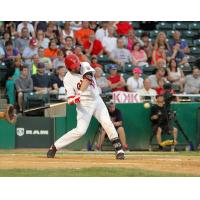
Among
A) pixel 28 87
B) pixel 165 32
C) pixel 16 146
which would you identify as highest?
pixel 165 32

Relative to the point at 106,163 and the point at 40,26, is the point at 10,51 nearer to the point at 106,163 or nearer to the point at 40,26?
the point at 40,26

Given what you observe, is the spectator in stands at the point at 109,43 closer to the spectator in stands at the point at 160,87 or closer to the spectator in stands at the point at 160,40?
the spectator in stands at the point at 160,40

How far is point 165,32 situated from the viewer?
26.1 m

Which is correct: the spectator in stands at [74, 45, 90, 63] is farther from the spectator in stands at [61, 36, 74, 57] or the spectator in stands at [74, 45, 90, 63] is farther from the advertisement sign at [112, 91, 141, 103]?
the advertisement sign at [112, 91, 141, 103]

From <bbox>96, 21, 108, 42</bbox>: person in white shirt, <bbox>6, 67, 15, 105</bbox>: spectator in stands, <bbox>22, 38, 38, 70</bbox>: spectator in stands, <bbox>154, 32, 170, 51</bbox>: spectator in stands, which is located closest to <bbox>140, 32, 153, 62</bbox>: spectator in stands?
<bbox>154, 32, 170, 51</bbox>: spectator in stands

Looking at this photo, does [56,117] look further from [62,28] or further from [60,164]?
[60,164]

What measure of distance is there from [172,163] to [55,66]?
8.19 meters

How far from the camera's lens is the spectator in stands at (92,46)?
24028mm

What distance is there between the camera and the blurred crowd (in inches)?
875

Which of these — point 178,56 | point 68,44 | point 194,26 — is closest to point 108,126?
point 68,44

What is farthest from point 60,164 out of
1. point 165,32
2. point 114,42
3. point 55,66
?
point 165,32

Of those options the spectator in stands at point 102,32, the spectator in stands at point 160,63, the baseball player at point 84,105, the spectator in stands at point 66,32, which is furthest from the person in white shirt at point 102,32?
the baseball player at point 84,105

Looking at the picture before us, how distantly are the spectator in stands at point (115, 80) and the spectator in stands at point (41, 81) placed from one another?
1888 mm
